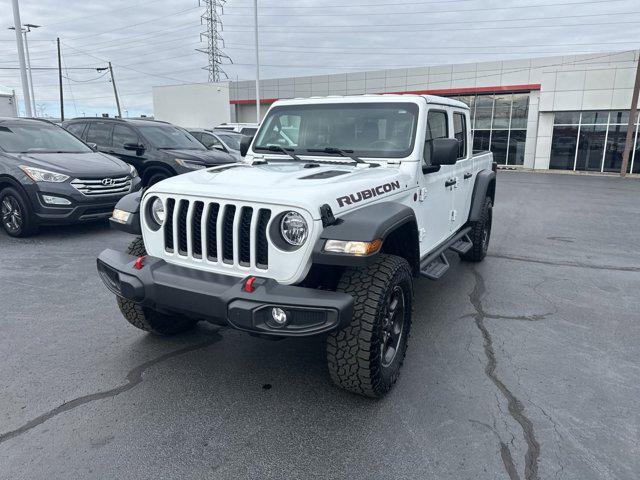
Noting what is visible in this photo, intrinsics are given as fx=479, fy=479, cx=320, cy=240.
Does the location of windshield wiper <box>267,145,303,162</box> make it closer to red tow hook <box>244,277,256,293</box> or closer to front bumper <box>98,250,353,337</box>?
front bumper <box>98,250,353,337</box>

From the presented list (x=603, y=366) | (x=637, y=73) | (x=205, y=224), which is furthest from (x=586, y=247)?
(x=637, y=73)

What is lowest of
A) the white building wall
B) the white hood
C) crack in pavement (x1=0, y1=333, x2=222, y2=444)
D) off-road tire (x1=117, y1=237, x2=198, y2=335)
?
crack in pavement (x1=0, y1=333, x2=222, y2=444)

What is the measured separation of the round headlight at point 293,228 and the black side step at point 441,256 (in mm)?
1460

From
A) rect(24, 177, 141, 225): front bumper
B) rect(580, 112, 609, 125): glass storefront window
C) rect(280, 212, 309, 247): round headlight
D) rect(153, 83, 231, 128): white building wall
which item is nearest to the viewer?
rect(280, 212, 309, 247): round headlight

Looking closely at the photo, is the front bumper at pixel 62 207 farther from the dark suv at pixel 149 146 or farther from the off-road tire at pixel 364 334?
the off-road tire at pixel 364 334

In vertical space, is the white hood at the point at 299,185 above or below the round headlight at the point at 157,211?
above

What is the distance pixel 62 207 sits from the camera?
6910 millimetres

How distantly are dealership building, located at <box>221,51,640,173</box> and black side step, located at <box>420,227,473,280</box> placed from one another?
21.7 m

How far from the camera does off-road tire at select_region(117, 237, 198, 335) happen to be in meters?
3.53

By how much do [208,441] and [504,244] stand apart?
6.28 m

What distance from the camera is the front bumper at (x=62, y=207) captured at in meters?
6.82

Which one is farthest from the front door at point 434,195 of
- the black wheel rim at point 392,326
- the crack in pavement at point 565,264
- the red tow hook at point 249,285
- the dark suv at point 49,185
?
the dark suv at point 49,185

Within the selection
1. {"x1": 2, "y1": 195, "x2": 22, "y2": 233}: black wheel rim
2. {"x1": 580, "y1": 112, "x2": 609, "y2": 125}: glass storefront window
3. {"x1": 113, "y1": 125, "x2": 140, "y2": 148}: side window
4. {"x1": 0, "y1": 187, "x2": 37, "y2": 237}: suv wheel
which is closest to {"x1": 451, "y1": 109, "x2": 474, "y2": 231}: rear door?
{"x1": 0, "y1": 187, "x2": 37, "y2": 237}: suv wheel

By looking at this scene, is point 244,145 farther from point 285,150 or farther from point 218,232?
point 218,232
